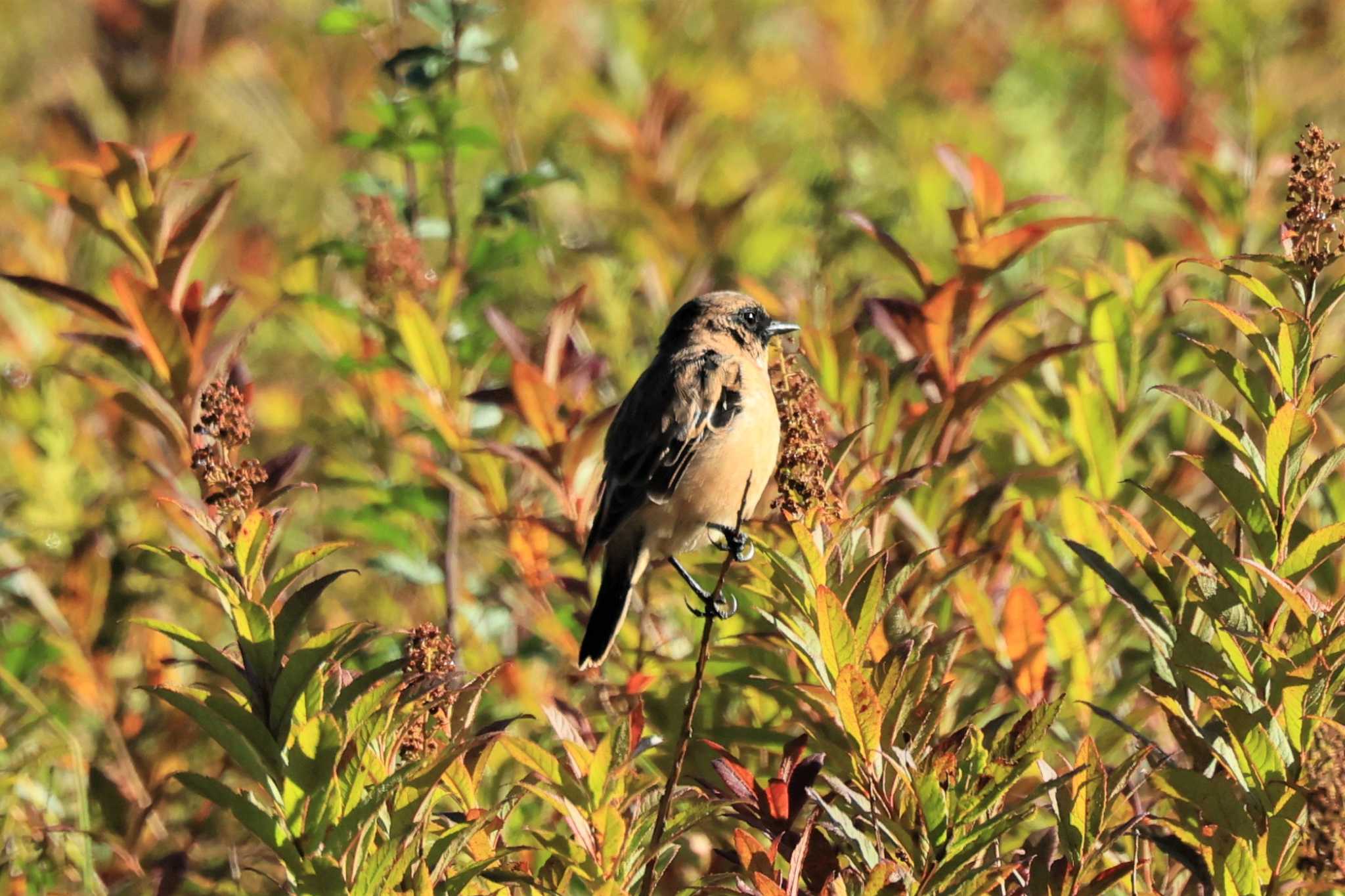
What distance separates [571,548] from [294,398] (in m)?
2.12

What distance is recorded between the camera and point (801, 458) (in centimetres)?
233

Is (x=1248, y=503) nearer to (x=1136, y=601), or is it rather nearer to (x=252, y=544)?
(x=1136, y=601)

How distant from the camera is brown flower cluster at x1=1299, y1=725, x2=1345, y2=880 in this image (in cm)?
194

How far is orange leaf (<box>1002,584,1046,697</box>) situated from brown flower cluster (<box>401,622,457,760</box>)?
1.09m

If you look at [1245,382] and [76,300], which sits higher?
[76,300]

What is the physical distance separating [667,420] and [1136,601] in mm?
1590

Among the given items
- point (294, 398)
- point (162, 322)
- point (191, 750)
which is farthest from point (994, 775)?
point (294, 398)

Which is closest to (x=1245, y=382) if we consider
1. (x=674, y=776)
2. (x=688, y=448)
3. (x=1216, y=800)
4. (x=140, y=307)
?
(x=1216, y=800)

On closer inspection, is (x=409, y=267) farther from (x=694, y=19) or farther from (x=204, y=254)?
(x=694, y=19)

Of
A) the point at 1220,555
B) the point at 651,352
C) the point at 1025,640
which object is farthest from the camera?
the point at 651,352

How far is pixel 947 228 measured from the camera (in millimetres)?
5297

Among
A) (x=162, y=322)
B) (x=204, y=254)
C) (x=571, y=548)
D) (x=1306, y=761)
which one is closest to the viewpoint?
(x=1306, y=761)

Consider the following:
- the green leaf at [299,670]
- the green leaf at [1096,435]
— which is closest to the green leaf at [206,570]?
the green leaf at [299,670]

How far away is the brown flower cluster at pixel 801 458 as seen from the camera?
232 centimetres
